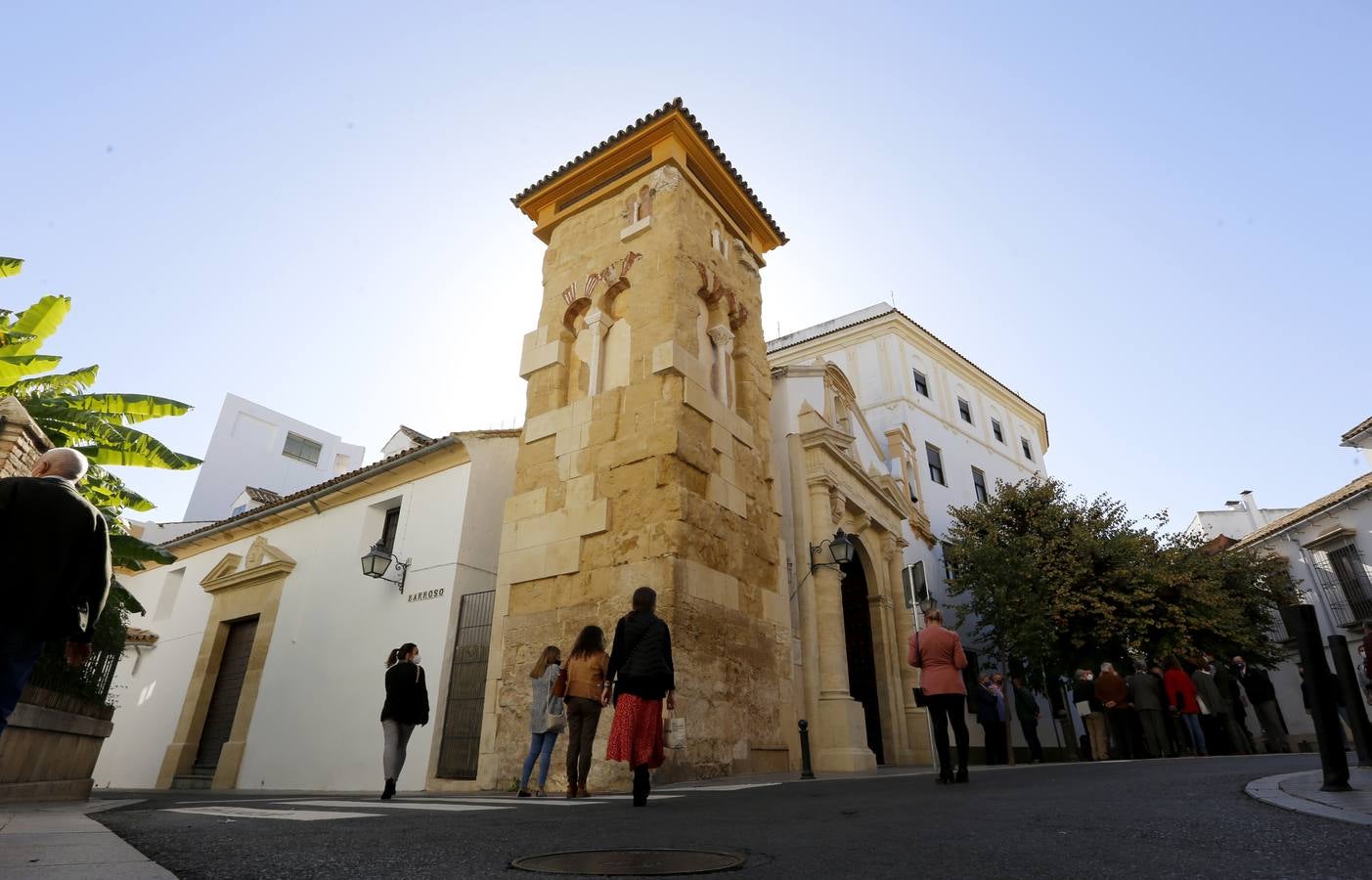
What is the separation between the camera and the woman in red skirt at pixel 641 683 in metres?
5.61

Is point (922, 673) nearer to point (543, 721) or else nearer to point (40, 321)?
point (543, 721)

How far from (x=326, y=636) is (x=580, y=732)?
9585 mm

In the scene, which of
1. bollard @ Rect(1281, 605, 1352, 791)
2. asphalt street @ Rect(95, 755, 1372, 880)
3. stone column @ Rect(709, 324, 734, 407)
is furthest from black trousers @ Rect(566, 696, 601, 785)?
stone column @ Rect(709, 324, 734, 407)

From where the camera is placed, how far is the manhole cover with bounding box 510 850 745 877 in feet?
7.63

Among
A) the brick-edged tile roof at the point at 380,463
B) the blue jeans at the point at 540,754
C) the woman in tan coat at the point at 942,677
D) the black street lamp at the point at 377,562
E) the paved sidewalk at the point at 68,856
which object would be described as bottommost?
the paved sidewalk at the point at 68,856

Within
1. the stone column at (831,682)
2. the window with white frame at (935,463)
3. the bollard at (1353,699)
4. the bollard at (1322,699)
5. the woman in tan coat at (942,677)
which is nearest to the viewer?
the bollard at (1322,699)

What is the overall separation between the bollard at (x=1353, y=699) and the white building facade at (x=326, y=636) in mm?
9990

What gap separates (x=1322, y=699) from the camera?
3.72m

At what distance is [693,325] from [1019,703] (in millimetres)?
10184

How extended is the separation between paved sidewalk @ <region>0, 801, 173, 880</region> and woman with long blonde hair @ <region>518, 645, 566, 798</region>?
471 cm

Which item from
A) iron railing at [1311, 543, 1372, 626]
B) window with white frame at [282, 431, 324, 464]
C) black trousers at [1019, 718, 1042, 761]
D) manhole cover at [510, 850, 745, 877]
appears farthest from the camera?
window with white frame at [282, 431, 324, 464]

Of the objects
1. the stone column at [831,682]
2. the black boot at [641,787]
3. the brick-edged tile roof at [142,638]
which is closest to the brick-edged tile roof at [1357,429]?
the stone column at [831,682]

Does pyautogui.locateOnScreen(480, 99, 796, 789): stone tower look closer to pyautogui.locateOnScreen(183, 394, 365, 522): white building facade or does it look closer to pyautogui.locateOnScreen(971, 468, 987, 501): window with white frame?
pyautogui.locateOnScreen(971, 468, 987, 501): window with white frame

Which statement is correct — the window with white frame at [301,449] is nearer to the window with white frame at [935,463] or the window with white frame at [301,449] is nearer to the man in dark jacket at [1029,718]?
the window with white frame at [935,463]
